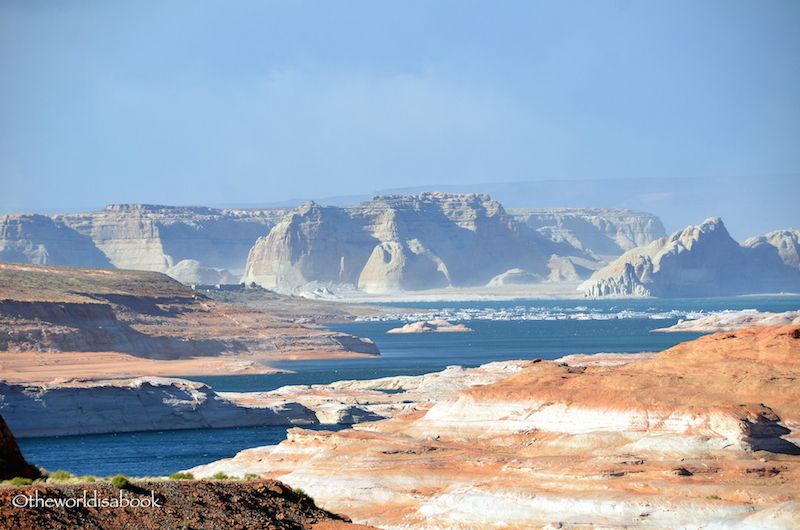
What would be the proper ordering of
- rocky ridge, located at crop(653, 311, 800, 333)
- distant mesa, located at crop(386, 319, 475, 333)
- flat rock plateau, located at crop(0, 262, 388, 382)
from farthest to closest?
distant mesa, located at crop(386, 319, 475, 333)
rocky ridge, located at crop(653, 311, 800, 333)
flat rock plateau, located at crop(0, 262, 388, 382)

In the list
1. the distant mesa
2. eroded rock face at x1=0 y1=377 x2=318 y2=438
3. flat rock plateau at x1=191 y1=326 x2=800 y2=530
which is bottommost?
the distant mesa

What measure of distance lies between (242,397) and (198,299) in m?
Result: 71.0

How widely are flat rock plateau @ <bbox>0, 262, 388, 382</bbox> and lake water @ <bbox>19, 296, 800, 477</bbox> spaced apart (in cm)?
670

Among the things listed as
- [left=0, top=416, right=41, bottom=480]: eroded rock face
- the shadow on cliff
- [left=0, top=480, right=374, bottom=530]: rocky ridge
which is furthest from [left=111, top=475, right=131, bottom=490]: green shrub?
the shadow on cliff

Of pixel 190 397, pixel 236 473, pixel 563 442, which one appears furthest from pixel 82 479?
pixel 190 397

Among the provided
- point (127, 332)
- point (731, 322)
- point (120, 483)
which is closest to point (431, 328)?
point (731, 322)

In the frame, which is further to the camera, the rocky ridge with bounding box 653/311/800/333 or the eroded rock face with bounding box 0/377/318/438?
the rocky ridge with bounding box 653/311/800/333

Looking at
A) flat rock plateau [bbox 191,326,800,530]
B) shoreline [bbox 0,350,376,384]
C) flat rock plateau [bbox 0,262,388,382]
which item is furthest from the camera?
flat rock plateau [bbox 0,262,388,382]

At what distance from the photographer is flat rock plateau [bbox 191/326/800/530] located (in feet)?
99.2

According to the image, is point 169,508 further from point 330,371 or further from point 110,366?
point 330,371

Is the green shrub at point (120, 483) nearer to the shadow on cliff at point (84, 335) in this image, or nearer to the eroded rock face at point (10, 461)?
the eroded rock face at point (10, 461)

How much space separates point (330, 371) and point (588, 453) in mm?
71455

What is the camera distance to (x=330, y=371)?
351 ft

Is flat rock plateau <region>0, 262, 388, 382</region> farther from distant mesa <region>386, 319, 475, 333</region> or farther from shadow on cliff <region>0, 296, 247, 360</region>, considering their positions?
distant mesa <region>386, 319, 475, 333</region>
